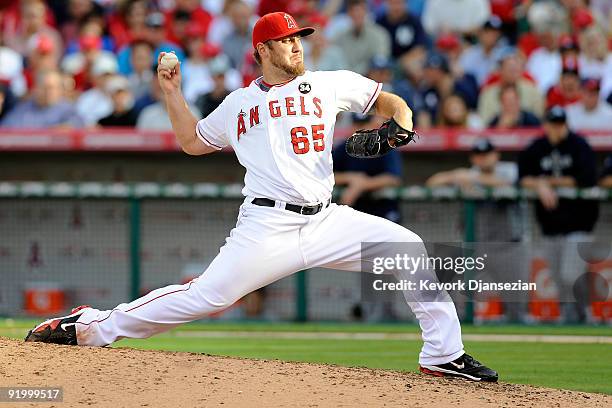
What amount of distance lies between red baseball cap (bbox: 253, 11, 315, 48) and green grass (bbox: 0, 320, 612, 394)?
2411mm

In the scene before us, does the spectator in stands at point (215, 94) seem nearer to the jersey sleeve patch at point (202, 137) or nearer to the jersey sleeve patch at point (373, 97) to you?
the jersey sleeve patch at point (202, 137)

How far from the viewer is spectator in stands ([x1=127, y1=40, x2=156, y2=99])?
1316 cm

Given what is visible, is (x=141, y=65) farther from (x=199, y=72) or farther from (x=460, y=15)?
(x=460, y=15)

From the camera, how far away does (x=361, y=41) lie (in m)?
13.5

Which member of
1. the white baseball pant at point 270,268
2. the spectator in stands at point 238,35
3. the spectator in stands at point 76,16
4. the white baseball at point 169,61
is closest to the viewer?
the white baseball pant at point 270,268

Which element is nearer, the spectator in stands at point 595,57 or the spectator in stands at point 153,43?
the spectator in stands at point 595,57

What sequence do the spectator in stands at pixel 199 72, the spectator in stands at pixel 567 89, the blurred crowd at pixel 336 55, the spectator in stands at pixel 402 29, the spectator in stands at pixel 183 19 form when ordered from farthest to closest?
the spectator in stands at pixel 183 19 → the spectator in stands at pixel 402 29 → the spectator in stands at pixel 199 72 → the blurred crowd at pixel 336 55 → the spectator in stands at pixel 567 89

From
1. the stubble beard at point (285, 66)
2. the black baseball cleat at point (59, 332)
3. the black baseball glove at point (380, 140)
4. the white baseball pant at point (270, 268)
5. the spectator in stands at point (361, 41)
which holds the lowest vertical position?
the black baseball cleat at point (59, 332)

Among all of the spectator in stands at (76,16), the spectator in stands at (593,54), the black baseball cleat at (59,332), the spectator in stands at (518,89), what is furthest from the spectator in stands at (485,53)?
the black baseball cleat at (59,332)

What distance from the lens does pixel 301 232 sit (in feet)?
21.2

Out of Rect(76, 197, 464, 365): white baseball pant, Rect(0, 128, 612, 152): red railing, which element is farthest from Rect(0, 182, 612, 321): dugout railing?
Rect(76, 197, 464, 365): white baseball pant

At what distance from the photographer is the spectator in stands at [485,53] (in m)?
13.3

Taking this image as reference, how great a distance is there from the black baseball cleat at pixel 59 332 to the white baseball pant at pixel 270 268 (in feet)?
0.62

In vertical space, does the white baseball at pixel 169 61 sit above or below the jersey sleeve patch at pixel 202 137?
above
